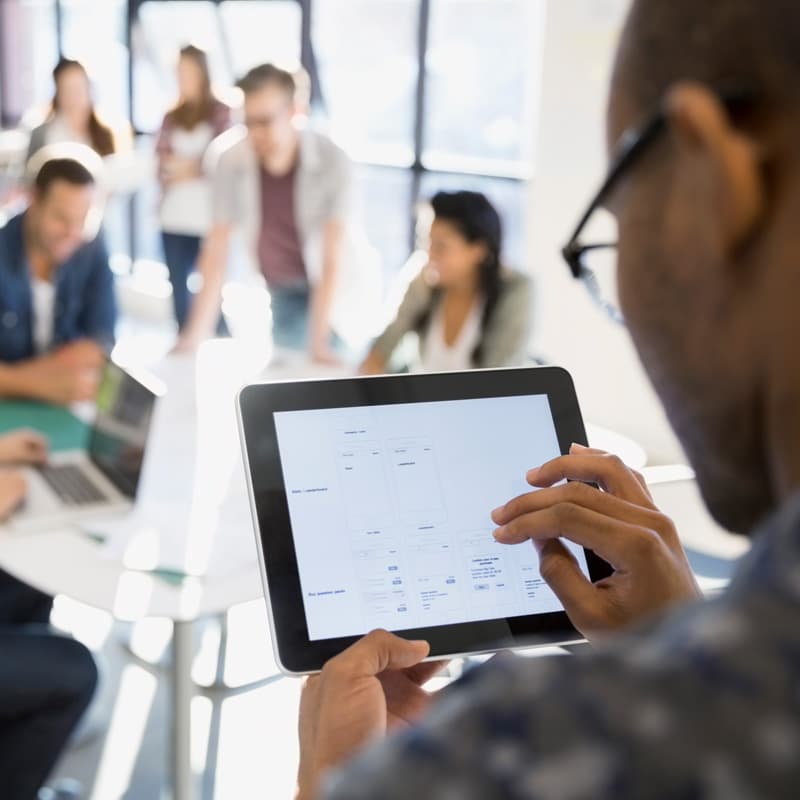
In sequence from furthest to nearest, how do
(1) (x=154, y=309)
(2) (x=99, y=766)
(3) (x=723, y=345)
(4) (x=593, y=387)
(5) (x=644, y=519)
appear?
(1) (x=154, y=309), (4) (x=593, y=387), (2) (x=99, y=766), (5) (x=644, y=519), (3) (x=723, y=345)

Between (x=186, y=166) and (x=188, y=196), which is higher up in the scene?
(x=186, y=166)

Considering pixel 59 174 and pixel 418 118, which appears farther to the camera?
pixel 418 118

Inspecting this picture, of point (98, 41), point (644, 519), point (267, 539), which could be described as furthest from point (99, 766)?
point (98, 41)

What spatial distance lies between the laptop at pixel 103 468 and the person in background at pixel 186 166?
9.77 feet

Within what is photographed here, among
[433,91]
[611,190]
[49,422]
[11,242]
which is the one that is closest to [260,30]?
[433,91]

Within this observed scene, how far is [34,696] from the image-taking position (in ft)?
6.17

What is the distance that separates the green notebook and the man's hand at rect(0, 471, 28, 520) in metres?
0.29

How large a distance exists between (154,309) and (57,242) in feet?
12.3

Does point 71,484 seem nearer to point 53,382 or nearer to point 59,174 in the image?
point 53,382

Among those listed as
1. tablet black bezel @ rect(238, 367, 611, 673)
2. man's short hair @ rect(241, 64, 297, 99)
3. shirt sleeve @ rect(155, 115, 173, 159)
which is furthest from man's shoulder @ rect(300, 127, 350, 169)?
tablet black bezel @ rect(238, 367, 611, 673)

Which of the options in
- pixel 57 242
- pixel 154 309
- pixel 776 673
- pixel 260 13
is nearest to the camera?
pixel 776 673

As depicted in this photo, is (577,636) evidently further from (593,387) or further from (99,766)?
(593,387)

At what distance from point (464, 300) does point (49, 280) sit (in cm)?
105

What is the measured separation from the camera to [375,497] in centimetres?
94
